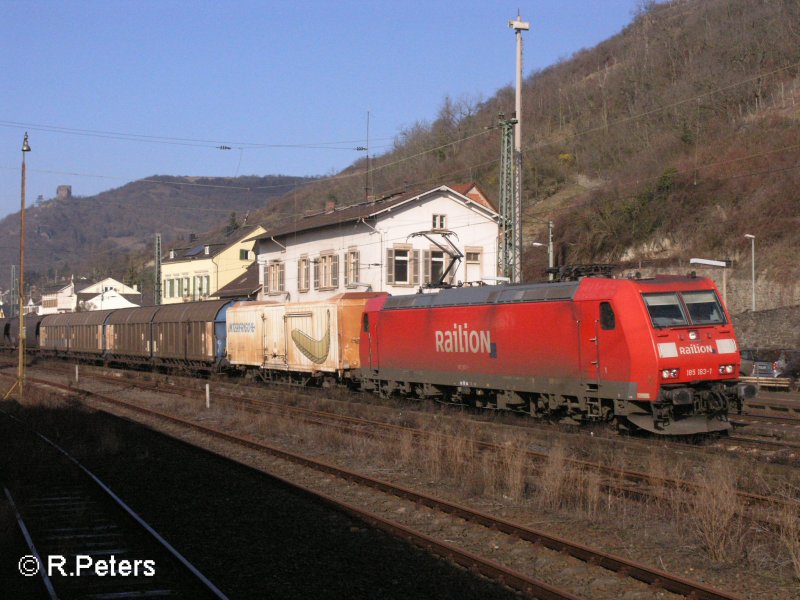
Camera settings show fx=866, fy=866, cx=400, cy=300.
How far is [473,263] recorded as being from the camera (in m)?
A: 43.6


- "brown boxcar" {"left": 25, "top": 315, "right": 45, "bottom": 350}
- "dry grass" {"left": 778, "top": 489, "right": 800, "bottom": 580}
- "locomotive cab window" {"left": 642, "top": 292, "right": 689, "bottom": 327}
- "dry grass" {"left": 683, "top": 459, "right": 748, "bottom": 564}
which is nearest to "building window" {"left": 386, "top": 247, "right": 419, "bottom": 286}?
"locomotive cab window" {"left": 642, "top": 292, "right": 689, "bottom": 327}

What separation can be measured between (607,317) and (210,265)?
2462 inches

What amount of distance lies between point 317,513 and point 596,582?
170 inches

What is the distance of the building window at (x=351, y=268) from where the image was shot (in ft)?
140

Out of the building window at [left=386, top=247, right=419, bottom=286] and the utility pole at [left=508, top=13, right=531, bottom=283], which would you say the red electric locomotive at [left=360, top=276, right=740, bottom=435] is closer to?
the utility pole at [left=508, top=13, right=531, bottom=283]

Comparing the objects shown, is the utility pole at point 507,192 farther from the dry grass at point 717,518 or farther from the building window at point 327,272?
the building window at point 327,272

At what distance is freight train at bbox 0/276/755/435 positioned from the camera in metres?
15.9

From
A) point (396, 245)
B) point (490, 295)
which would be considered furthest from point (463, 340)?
point (396, 245)

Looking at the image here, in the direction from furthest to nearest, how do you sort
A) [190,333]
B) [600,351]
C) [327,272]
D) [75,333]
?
[75,333]
[327,272]
[190,333]
[600,351]

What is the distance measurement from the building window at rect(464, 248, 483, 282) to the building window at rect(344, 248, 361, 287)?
18.1 feet

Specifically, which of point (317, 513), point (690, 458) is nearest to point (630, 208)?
point (690, 458)

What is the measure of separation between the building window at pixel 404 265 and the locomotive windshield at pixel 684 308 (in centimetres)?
2595

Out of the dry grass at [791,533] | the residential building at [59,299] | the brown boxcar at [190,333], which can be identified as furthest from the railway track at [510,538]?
the residential building at [59,299]

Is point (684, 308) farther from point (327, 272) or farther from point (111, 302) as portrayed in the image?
point (111, 302)
